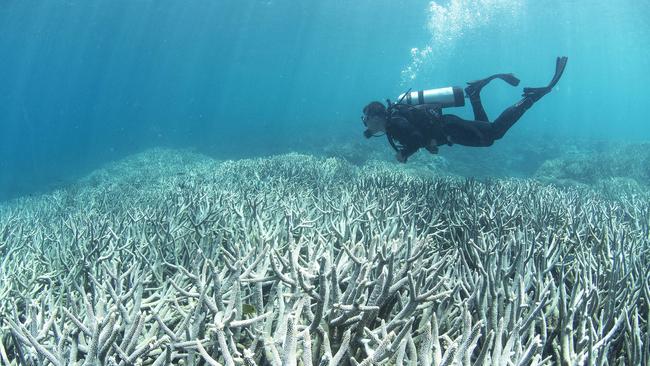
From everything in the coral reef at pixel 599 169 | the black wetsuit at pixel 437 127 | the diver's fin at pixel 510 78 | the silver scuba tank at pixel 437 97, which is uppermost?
the diver's fin at pixel 510 78

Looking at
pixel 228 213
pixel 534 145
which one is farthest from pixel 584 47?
pixel 228 213

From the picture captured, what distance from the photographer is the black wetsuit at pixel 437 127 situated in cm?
666

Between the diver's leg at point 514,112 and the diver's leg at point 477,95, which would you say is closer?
the diver's leg at point 514,112

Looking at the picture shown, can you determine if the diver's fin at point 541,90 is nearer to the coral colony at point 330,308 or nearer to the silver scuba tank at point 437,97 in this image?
the silver scuba tank at point 437,97

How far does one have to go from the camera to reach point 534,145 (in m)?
27.9

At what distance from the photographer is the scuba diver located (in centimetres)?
665

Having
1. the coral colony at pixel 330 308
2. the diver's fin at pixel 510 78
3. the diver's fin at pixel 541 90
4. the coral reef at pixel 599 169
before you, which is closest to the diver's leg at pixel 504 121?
the diver's fin at pixel 541 90

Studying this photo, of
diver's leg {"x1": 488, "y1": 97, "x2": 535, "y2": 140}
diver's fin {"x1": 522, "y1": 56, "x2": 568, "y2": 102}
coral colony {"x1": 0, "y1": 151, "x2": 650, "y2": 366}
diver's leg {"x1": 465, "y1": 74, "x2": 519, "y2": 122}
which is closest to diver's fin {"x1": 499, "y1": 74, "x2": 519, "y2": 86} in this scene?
diver's leg {"x1": 465, "y1": 74, "x2": 519, "y2": 122}

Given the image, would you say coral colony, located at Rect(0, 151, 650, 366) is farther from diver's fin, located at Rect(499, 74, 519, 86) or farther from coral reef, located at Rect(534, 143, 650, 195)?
coral reef, located at Rect(534, 143, 650, 195)

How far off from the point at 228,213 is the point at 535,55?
100955mm

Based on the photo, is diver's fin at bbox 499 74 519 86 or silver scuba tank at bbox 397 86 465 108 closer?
silver scuba tank at bbox 397 86 465 108

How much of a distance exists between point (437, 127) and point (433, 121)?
171 millimetres

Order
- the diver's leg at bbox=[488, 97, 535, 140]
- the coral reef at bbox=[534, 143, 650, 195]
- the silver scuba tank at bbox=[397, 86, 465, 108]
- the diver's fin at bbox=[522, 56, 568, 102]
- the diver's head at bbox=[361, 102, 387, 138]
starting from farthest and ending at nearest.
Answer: the coral reef at bbox=[534, 143, 650, 195]
the diver's fin at bbox=[522, 56, 568, 102]
the diver's leg at bbox=[488, 97, 535, 140]
the silver scuba tank at bbox=[397, 86, 465, 108]
the diver's head at bbox=[361, 102, 387, 138]

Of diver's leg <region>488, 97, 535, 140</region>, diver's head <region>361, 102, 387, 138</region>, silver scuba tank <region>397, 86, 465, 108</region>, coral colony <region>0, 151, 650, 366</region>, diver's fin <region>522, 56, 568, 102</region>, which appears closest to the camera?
coral colony <region>0, 151, 650, 366</region>
